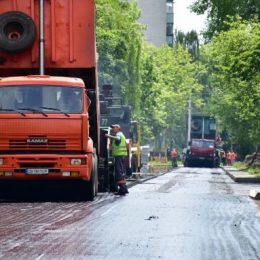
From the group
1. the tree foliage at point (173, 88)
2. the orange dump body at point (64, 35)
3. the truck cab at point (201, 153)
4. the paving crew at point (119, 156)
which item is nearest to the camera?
the orange dump body at point (64, 35)

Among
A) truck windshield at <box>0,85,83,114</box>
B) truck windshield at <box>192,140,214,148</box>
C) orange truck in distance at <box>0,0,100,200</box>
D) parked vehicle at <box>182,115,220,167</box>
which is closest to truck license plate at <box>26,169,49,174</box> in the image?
orange truck in distance at <box>0,0,100,200</box>

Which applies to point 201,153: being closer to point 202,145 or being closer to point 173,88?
point 202,145

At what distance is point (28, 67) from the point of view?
72.2 ft

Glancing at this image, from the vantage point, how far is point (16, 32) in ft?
71.3

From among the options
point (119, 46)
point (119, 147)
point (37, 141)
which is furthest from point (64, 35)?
point (119, 46)

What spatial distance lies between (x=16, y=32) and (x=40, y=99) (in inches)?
74.5

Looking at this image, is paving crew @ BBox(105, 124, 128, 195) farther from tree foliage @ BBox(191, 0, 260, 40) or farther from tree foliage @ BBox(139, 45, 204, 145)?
tree foliage @ BBox(139, 45, 204, 145)

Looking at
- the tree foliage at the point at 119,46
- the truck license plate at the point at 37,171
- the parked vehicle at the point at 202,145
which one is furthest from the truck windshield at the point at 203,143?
the truck license plate at the point at 37,171

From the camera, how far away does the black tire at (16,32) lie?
21472 mm

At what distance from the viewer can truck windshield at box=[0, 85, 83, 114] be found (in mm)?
20609

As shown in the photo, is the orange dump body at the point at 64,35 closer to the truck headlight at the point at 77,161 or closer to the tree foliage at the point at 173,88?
the truck headlight at the point at 77,161

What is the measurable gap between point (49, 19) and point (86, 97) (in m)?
2.05

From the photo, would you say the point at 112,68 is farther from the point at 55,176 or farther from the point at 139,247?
the point at 139,247

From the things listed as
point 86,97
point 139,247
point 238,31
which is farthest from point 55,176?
point 238,31
